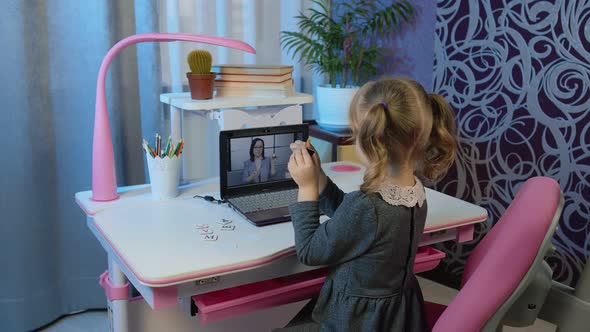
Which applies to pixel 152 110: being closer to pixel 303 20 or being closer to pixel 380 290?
→ pixel 303 20

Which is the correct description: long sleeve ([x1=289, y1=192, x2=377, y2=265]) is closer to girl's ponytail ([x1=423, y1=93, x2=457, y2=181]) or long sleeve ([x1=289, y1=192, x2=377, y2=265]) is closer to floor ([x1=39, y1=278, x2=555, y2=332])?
girl's ponytail ([x1=423, y1=93, x2=457, y2=181])

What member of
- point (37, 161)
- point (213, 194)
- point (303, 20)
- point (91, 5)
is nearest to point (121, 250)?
point (213, 194)

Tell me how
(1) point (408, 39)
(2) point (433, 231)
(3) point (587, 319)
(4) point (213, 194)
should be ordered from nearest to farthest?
(3) point (587, 319)
(2) point (433, 231)
(4) point (213, 194)
(1) point (408, 39)

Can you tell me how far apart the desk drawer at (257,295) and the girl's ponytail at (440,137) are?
395 mm

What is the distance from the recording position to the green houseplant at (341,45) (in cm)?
256

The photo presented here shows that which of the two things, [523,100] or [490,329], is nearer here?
[490,329]

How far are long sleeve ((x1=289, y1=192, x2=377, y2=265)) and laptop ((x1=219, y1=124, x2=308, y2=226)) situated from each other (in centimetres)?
27

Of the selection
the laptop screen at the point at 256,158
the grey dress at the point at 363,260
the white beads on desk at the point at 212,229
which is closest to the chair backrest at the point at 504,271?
the grey dress at the point at 363,260

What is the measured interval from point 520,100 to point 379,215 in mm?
1261

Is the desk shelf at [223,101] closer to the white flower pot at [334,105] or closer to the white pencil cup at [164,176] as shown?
the white pencil cup at [164,176]

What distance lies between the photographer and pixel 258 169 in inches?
69.2

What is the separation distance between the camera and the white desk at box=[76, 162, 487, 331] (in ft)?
4.27

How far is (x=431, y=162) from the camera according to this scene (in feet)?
4.51

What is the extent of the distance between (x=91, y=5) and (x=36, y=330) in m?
1.19
